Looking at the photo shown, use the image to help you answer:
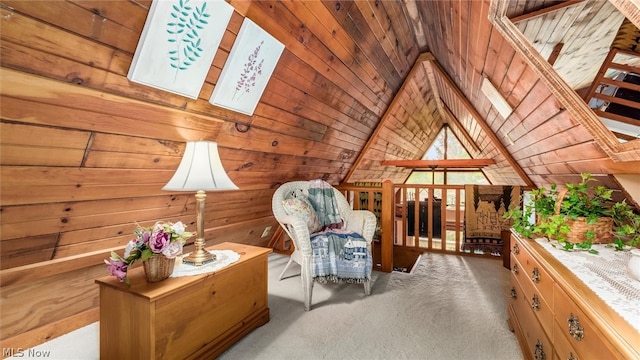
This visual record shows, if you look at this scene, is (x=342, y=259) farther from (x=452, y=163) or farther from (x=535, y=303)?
(x=452, y=163)

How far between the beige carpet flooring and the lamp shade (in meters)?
0.91

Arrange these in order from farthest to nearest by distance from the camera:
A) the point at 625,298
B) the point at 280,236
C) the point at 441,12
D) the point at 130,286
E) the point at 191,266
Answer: the point at 280,236 < the point at 441,12 < the point at 191,266 < the point at 130,286 < the point at 625,298

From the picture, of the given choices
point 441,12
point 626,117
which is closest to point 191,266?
point 626,117

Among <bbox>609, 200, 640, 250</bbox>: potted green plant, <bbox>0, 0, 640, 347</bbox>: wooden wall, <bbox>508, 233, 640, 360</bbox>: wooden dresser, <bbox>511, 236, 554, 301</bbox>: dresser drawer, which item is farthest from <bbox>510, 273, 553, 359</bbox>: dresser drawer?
<bbox>0, 0, 640, 347</bbox>: wooden wall

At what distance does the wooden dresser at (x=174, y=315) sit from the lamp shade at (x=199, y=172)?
0.44 metres

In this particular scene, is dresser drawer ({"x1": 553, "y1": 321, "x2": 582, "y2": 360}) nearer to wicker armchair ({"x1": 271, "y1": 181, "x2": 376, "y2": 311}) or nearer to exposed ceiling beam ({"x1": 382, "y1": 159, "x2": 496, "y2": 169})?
wicker armchair ({"x1": 271, "y1": 181, "x2": 376, "y2": 311})

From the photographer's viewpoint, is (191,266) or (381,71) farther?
(381,71)

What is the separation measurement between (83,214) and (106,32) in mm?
938

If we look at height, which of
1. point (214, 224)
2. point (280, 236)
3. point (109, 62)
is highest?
point (109, 62)

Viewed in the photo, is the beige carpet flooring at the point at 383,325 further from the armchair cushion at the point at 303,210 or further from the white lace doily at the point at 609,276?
the white lace doily at the point at 609,276

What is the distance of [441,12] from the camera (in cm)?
196

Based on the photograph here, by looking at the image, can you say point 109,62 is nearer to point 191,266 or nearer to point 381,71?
point 191,266

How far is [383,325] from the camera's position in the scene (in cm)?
180

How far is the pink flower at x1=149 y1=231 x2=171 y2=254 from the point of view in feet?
3.97
